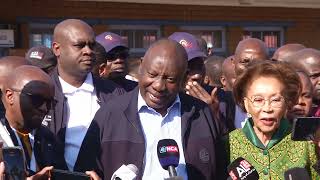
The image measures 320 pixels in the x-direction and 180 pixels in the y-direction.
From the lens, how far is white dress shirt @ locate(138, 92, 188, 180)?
3.76m

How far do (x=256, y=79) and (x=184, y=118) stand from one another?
1.58 ft

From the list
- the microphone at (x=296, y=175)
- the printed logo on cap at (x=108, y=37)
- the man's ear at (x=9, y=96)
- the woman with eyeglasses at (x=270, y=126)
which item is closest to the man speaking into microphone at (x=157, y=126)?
the woman with eyeglasses at (x=270, y=126)

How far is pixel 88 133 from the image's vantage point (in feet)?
12.7

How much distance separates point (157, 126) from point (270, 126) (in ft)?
2.14

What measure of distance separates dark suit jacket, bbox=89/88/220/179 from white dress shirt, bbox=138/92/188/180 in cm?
3

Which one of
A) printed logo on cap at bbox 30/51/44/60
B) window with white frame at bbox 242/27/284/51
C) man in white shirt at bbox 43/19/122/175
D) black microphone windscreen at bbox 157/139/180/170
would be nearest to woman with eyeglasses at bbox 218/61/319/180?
black microphone windscreen at bbox 157/139/180/170

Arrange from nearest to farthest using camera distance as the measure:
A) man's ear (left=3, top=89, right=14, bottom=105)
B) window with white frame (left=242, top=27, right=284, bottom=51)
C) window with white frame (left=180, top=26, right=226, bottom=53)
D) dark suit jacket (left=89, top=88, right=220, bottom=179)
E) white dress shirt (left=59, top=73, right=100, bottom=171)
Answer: dark suit jacket (left=89, top=88, right=220, bottom=179), man's ear (left=3, top=89, right=14, bottom=105), white dress shirt (left=59, top=73, right=100, bottom=171), window with white frame (left=180, top=26, right=226, bottom=53), window with white frame (left=242, top=27, right=284, bottom=51)

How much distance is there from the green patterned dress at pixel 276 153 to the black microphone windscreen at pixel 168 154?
525mm

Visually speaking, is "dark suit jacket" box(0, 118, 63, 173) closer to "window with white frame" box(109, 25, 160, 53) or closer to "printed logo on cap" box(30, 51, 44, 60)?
"printed logo on cap" box(30, 51, 44, 60)

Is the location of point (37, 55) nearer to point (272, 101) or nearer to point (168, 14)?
point (272, 101)

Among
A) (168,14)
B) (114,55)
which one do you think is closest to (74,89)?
(114,55)

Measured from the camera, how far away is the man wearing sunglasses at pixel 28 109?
3.81m

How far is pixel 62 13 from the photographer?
594 inches

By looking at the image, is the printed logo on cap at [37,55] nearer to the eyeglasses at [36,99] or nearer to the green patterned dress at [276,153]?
the eyeglasses at [36,99]
